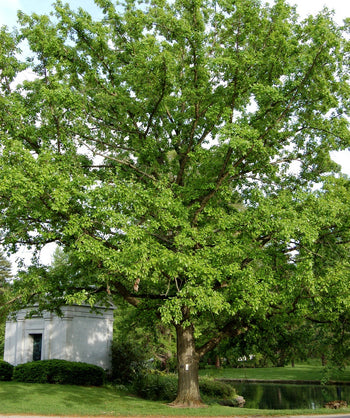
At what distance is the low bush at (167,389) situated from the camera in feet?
64.8

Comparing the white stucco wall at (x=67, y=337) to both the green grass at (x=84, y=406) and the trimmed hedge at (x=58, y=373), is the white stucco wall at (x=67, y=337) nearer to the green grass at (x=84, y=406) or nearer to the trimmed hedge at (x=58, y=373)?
the trimmed hedge at (x=58, y=373)

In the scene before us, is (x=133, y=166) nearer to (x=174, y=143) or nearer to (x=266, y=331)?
(x=174, y=143)

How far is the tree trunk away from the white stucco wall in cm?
955

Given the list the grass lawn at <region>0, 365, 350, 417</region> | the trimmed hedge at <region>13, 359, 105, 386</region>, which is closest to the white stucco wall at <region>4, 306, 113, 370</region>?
the trimmed hedge at <region>13, 359, 105, 386</region>

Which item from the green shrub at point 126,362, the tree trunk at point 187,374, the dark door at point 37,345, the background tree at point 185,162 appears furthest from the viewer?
the dark door at point 37,345

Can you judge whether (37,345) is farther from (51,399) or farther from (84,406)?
(84,406)

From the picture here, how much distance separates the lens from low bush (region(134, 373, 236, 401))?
19.8 m

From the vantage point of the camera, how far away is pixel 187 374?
15336mm

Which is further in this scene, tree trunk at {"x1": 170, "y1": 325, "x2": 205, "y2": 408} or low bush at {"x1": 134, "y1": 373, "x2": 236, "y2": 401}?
low bush at {"x1": 134, "y1": 373, "x2": 236, "y2": 401}

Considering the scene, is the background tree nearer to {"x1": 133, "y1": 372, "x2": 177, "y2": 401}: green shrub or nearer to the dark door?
{"x1": 133, "y1": 372, "x2": 177, "y2": 401}: green shrub

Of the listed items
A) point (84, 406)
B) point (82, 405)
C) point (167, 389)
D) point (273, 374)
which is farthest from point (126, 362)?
point (273, 374)

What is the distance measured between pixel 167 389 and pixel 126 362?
578 cm

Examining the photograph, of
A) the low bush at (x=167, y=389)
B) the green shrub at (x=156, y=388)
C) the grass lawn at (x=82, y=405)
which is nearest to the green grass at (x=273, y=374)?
the low bush at (x=167, y=389)

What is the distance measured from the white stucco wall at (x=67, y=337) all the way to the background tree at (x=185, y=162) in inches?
337
